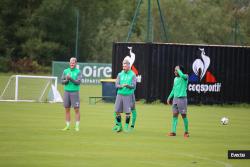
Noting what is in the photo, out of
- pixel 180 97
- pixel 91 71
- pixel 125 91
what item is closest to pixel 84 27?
pixel 91 71

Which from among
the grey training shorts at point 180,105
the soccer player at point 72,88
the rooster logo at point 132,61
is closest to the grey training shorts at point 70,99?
the soccer player at point 72,88

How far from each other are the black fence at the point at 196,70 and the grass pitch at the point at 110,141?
626 centimetres

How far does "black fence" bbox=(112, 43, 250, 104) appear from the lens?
120ft

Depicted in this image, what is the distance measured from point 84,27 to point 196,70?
39.8 m

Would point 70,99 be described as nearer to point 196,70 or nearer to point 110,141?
point 110,141

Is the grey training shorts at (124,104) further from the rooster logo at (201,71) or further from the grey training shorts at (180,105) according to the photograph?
the rooster logo at (201,71)

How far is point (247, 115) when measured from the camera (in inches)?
1244

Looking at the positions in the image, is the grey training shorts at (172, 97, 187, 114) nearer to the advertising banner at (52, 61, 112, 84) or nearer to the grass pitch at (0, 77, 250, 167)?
the grass pitch at (0, 77, 250, 167)

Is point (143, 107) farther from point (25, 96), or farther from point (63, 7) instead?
point (63, 7)

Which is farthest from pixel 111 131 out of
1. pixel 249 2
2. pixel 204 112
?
pixel 249 2

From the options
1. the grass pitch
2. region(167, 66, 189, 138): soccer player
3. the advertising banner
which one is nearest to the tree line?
the advertising banner

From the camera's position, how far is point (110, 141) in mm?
19094

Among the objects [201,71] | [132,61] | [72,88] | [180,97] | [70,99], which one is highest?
[132,61]

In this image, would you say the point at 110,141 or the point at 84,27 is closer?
the point at 110,141
